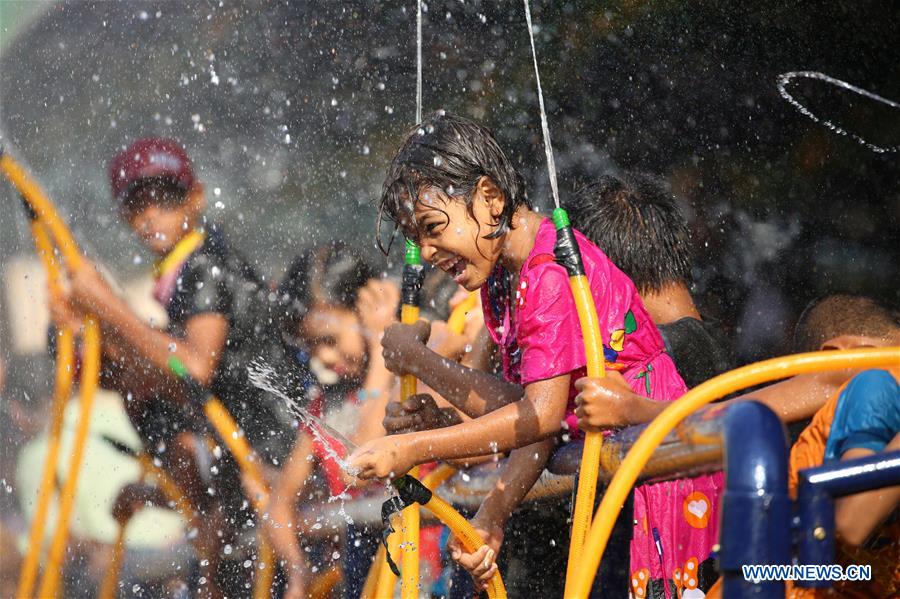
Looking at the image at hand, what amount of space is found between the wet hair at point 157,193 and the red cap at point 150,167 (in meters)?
0.01

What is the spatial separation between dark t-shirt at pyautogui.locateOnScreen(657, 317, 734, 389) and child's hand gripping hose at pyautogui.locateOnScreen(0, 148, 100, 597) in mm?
1760

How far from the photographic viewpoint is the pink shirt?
87.4 inches

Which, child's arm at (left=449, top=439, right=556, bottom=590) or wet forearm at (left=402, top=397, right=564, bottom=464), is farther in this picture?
child's arm at (left=449, top=439, right=556, bottom=590)

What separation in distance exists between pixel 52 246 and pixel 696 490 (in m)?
2.40

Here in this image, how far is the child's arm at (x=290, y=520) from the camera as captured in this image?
378 cm

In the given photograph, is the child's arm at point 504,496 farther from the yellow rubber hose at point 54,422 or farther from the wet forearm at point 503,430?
the yellow rubber hose at point 54,422

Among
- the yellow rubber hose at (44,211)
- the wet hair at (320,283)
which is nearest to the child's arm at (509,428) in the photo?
the yellow rubber hose at (44,211)

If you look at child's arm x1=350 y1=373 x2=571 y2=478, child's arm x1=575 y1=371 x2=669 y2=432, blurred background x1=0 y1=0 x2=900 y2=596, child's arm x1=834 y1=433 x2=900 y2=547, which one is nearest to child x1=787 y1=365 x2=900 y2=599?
child's arm x1=834 y1=433 x2=900 y2=547

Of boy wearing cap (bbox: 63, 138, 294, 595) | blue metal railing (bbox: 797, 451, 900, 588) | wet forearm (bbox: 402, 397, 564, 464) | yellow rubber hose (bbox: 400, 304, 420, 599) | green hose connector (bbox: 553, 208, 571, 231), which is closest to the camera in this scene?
blue metal railing (bbox: 797, 451, 900, 588)

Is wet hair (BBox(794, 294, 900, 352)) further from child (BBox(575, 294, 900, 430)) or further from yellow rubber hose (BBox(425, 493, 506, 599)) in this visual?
yellow rubber hose (BBox(425, 493, 506, 599))

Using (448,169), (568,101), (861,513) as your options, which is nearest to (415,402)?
(448,169)

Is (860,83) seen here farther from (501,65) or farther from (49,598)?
(49,598)

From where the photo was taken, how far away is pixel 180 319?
378cm

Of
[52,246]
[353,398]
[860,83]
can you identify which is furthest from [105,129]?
[860,83]
